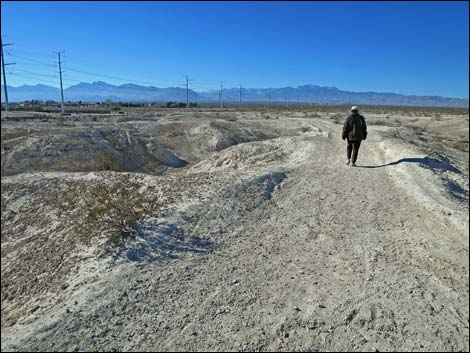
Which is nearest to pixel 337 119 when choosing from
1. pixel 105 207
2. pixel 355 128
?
pixel 355 128

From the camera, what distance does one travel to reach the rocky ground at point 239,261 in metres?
4.94

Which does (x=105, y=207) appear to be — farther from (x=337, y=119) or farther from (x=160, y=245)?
(x=337, y=119)

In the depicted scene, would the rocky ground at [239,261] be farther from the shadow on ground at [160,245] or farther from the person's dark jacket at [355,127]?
the person's dark jacket at [355,127]

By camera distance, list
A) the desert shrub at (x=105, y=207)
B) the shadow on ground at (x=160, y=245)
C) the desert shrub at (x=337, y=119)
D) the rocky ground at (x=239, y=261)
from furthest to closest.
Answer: the desert shrub at (x=337, y=119) → the desert shrub at (x=105, y=207) → the shadow on ground at (x=160, y=245) → the rocky ground at (x=239, y=261)

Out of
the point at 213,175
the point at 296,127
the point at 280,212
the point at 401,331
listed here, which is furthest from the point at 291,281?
the point at 296,127

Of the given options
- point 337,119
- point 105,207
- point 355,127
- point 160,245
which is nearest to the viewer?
point 160,245

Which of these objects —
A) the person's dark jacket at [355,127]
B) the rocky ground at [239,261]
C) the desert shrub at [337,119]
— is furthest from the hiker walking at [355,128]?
the desert shrub at [337,119]

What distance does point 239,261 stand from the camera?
6.80 m

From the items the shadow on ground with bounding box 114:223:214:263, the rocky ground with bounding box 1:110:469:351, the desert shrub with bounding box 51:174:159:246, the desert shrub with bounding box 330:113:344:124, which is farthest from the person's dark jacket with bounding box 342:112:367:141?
the desert shrub with bounding box 330:113:344:124

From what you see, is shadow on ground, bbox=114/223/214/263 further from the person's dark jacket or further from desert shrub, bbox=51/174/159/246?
the person's dark jacket

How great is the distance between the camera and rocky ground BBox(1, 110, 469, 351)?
494 centimetres

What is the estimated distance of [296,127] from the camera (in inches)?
1432

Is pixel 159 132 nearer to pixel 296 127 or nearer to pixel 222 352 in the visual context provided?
pixel 296 127

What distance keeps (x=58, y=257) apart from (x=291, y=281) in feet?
14.6
